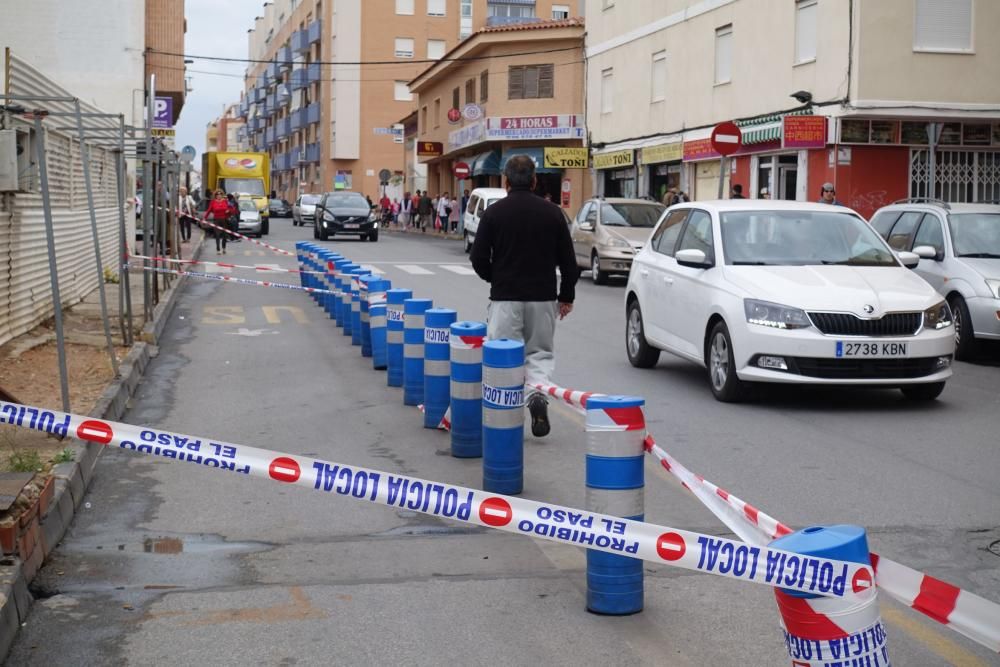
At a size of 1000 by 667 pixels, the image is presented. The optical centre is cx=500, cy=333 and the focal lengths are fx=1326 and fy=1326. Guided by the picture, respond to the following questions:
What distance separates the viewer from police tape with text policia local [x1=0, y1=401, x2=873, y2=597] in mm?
3188

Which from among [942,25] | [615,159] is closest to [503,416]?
[942,25]

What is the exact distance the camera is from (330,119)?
3438 inches

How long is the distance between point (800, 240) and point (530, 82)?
3817 centimetres

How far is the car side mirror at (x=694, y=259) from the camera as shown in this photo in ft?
36.3

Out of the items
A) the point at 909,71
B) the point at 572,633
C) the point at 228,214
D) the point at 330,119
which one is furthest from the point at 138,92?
the point at 330,119

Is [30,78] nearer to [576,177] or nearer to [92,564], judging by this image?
[92,564]

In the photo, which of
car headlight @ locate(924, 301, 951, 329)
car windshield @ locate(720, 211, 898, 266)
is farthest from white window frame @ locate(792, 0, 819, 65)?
car headlight @ locate(924, 301, 951, 329)

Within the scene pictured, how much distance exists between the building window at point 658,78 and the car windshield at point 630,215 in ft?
30.5

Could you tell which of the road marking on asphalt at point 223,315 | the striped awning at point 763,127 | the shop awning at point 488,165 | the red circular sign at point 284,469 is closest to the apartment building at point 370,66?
the shop awning at point 488,165

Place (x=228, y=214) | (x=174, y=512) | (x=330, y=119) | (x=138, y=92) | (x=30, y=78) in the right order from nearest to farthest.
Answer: (x=174, y=512)
(x=30, y=78)
(x=228, y=214)
(x=138, y=92)
(x=330, y=119)

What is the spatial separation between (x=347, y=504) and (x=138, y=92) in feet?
118

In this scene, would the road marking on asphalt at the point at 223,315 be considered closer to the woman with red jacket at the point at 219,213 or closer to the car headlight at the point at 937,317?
the car headlight at the point at 937,317

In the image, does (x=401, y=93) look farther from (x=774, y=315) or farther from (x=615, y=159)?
(x=774, y=315)

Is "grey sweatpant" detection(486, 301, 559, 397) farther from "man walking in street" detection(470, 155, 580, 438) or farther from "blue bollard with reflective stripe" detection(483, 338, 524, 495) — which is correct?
"blue bollard with reflective stripe" detection(483, 338, 524, 495)
